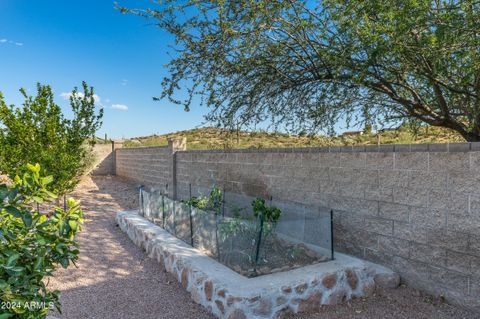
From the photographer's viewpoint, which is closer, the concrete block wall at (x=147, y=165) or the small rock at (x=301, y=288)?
the small rock at (x=301, y=288)

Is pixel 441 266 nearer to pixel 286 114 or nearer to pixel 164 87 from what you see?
pixel 286 114

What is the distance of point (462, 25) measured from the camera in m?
3.40

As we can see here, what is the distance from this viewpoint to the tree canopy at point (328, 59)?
355cm

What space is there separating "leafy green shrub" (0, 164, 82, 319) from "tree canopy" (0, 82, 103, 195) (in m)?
6.09

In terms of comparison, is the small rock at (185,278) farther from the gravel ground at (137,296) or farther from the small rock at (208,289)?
the small rock at (208,289)

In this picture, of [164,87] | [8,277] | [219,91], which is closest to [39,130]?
[164,87]

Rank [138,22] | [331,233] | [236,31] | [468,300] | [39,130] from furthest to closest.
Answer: [39,130]
[138,22]
[236,31]
[331,233]
[468,300]

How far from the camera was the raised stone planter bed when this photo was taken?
3.05m

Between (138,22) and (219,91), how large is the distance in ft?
5.32

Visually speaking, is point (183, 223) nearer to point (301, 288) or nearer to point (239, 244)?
point (239, 244)

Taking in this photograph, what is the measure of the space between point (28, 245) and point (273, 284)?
7.02 feet

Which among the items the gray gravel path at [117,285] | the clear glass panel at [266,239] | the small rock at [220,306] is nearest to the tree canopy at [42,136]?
the gray gravel path at [117,285]

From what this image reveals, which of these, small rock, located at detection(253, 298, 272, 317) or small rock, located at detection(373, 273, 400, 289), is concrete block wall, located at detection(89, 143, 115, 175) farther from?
small rock, located at detection(373, 273, 400, 289)

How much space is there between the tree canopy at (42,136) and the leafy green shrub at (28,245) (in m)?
6.09
